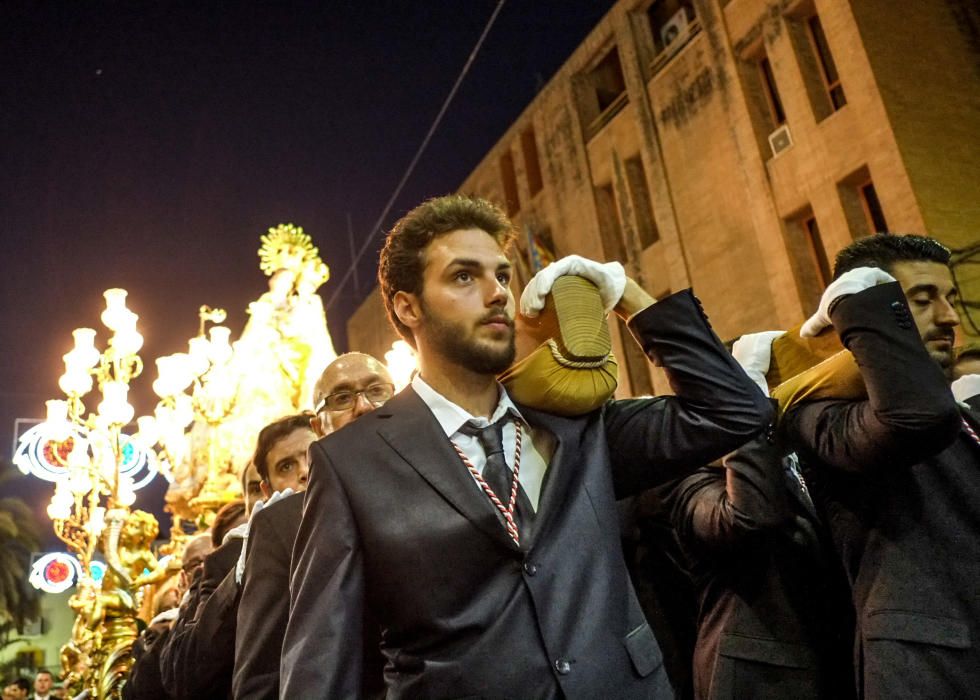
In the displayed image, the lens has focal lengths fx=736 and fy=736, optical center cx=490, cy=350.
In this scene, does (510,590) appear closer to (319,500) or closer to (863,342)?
(319,500)

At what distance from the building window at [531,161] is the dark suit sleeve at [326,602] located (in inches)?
786

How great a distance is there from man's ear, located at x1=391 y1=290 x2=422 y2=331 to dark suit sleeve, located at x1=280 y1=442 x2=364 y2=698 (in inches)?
22.6

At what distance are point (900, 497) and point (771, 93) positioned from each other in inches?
548

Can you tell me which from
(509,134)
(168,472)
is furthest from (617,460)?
(509,134)

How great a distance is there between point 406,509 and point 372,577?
19 centimetres

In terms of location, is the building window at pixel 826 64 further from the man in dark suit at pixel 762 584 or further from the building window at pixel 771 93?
the man in dark suit at pixel 762 584

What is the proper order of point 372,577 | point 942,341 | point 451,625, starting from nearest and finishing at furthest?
1. point 451,625
2. point 372,577
3. point 942,341

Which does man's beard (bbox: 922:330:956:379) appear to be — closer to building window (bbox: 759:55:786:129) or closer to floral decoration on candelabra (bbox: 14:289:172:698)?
floral decoration on candelabra (bbox: 14:289:172:698)

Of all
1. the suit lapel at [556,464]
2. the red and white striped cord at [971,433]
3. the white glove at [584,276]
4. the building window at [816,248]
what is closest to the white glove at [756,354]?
the red and white striped cord at [971,433]

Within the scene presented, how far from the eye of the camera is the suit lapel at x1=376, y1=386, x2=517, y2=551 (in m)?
1.84

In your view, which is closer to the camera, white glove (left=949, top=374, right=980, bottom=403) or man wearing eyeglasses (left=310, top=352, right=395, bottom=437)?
white glove (left=949, top=374, right=980, bottom=403)

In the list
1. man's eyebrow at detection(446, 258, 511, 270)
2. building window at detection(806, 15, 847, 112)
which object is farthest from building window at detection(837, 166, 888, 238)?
man's eyebrow at detection(446, 258, 511, 270)

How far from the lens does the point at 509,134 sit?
22422 millimetres

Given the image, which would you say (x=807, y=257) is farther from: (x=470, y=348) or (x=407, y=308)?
(x=470, y=348)
